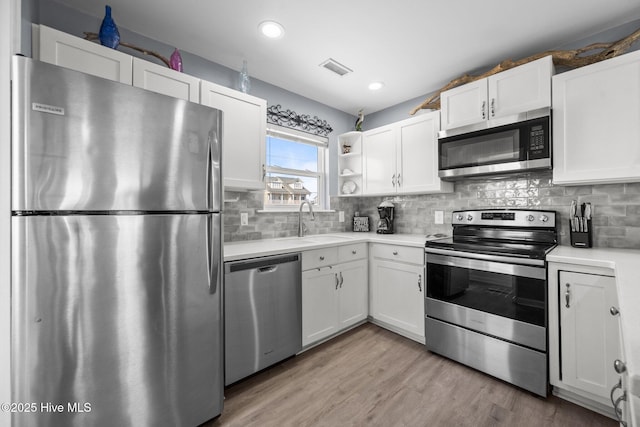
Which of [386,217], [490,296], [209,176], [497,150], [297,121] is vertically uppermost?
[297,121]

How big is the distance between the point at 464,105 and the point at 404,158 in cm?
73

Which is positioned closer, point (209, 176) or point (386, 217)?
point (209, 176)

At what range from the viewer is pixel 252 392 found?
1816 mm

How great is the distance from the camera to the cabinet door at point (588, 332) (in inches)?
60.1

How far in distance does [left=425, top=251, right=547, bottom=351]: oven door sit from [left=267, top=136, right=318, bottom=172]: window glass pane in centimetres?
175

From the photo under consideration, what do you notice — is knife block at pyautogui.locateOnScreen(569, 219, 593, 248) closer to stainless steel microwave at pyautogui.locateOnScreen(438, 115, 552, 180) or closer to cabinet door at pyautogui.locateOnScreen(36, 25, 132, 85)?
stainless steel microwave at pyautogui.locateOnScreen(438, 115, 552, 180)

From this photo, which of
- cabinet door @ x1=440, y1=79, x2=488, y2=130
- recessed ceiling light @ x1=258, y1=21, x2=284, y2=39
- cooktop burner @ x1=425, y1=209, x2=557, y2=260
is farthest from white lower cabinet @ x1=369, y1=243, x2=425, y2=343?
recessed ceiling light @ x1=258, y1=21, x2=284, y2=39

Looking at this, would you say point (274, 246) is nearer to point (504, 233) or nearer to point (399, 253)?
point (399, 253)

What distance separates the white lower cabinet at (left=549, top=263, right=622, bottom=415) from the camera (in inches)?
60.2

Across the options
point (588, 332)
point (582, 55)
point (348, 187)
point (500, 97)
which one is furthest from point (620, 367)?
point (348, 187)

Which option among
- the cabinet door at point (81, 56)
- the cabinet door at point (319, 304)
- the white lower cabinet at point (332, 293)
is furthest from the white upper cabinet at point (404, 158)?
the cabinet door at point (81, 56)

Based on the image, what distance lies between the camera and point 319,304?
2338mm
